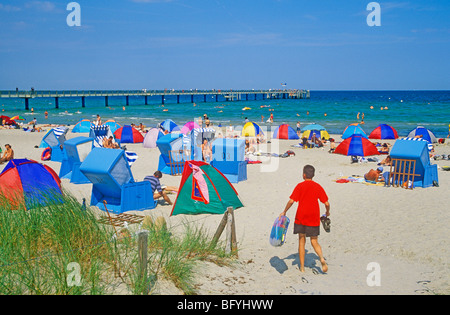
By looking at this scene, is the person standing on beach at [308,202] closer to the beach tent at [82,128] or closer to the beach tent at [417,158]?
the beach tent at [417,158]

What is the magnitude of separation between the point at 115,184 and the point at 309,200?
4.63m

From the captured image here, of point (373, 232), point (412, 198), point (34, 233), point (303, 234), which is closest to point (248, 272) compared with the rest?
point (303, 234)

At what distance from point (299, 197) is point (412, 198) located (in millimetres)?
6124

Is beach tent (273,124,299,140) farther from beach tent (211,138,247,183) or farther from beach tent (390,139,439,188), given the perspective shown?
beach tent (390,139,439,188)

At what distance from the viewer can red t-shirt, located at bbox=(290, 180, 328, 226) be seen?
17.5 ft

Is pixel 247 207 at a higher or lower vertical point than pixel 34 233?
lower

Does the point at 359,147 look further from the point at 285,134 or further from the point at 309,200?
the point at 309,200

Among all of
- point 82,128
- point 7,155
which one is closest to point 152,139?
point 7,155

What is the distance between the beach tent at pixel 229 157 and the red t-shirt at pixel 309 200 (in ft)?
21.7

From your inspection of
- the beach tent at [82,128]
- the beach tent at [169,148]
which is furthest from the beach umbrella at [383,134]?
the beach tent at [82,128]

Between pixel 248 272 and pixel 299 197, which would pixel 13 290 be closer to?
pixel 248 272

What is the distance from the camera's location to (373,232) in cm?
766

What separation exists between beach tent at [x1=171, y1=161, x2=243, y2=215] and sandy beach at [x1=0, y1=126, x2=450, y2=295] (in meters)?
0.29

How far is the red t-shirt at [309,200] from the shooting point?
532 cm
